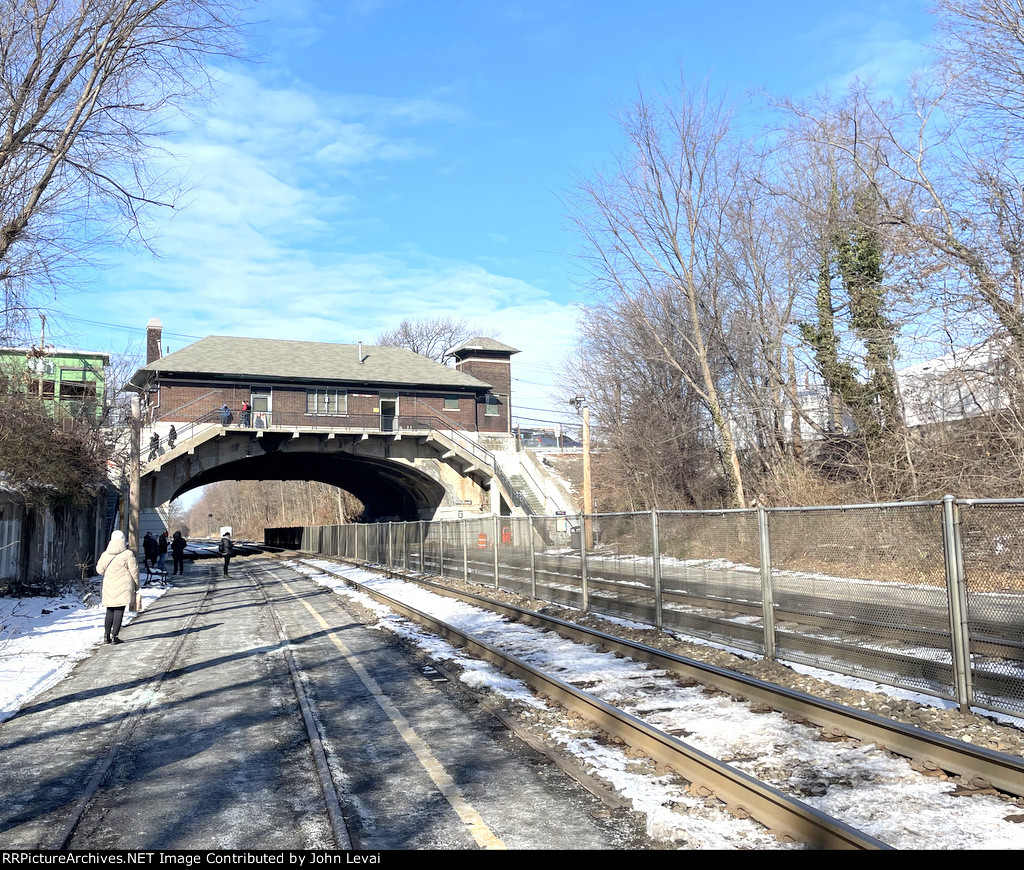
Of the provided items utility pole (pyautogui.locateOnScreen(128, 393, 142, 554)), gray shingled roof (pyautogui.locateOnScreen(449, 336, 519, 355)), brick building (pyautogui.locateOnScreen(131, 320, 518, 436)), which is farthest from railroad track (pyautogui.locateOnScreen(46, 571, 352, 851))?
gray shingled roof (pyautogui.locateOnScreen(449, 336, 519, 355))

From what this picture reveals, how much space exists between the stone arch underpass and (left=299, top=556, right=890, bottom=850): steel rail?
35.9 metres

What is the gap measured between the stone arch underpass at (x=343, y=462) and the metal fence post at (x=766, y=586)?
35082 mm

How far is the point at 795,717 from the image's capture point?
7.68m

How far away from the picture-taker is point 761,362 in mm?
31234

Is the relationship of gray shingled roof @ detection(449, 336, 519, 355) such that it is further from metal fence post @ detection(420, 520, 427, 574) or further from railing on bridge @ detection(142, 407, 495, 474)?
metal fence post @ detection(420, 520, 427, 574)

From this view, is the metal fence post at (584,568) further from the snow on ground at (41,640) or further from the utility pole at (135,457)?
the utility pole at (135,457)

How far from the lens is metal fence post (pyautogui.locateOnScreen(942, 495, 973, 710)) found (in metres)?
7.46

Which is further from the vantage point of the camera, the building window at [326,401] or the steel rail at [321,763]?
the building window at [326,401]

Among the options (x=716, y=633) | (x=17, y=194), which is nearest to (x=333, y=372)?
(x=17, y=194)

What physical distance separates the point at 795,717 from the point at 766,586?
2873mm

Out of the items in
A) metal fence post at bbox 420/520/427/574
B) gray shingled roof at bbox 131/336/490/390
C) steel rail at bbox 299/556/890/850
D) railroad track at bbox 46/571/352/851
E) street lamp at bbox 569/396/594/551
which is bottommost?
railroad track at bbox 46/571/352/851

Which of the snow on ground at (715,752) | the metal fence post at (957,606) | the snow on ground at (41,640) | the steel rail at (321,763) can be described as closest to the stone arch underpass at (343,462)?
the snow on ground at (41,640)

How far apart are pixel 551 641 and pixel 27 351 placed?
16.9 metres

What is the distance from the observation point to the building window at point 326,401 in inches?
1966
